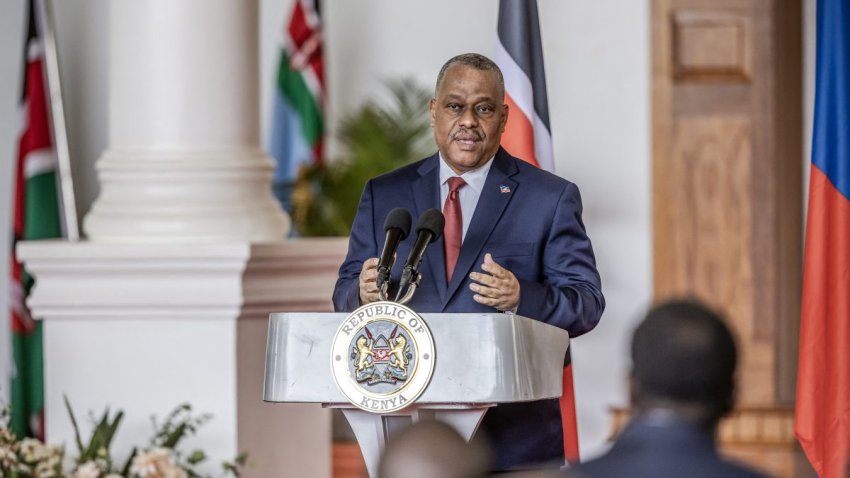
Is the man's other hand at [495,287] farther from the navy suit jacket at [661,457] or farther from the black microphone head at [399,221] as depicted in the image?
the navy suit jacket at [661,457]

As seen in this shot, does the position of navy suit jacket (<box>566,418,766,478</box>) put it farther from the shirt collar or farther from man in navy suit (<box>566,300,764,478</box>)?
the shirt collar

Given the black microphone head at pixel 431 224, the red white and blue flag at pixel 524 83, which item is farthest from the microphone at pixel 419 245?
the red white and blue flag at pixel 524 83

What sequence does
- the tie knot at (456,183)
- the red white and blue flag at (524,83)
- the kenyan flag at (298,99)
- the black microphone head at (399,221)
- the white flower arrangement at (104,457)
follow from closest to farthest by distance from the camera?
the black microphone head at (399,221) < the tie knot at (456,183) < the white flower arrangement at (104,457) < the red white and blue flag at (524,83) < the kenyan flag at (298,99)

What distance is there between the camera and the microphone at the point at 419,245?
303 cm

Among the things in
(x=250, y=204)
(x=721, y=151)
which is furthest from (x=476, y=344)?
(x=721, y=151)

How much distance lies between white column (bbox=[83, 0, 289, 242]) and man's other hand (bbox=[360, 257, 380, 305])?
2385 mm

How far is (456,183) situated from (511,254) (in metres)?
0.23

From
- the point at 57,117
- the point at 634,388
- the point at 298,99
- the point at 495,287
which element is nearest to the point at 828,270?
the point at 495,287

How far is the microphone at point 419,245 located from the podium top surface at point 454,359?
98mm

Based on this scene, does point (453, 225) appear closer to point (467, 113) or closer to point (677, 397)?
point (467, 113)

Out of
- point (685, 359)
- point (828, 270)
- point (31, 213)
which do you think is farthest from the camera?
point (31, 213)

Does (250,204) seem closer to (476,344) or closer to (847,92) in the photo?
(847,92)

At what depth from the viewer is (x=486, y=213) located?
11.4 ft

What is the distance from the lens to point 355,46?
26.0ft
